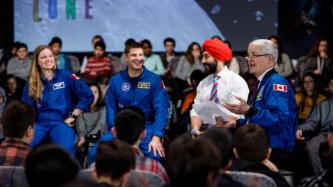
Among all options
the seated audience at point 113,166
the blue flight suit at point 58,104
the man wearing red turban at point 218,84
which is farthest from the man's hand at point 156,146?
the seated audience at point 113,166

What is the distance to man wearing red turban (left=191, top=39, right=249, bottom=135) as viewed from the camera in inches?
196

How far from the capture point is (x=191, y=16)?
1041 centimetres

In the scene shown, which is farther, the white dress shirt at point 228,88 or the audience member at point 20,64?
the audience member at point 20,64

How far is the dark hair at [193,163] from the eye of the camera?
2.57 metres

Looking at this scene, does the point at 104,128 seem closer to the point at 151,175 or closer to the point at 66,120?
the point at 66,120

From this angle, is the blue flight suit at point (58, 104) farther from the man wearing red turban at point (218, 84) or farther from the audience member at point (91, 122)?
the audience member at point (91, 122)

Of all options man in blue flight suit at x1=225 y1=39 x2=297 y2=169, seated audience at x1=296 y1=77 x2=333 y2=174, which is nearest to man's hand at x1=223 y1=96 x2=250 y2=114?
man in blue flight suit at x1=225 y1=39 x2=297 y2=169

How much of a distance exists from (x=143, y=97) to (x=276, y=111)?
1.17 metres

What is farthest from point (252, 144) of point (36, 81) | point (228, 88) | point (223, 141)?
point (36, 81)

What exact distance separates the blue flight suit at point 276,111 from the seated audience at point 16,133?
1457mm

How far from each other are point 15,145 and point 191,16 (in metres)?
6.76

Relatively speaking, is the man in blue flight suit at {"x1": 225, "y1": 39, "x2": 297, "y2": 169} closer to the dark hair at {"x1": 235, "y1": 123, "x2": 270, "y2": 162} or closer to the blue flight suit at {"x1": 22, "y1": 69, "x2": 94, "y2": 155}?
the dark hair at {"x1": 235, "y1": 123, "x2": 270, "y2": 162}

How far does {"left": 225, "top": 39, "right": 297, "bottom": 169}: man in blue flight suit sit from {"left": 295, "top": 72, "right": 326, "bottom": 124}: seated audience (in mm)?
2766

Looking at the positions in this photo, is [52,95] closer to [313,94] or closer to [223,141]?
[223,141]
